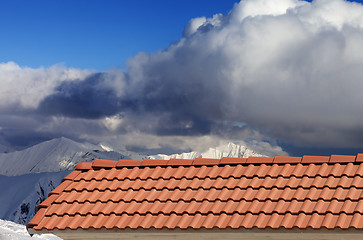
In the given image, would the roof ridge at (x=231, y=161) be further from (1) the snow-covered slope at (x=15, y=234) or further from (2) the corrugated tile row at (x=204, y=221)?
(1) the snow-covered slope at (x=15, y=234)

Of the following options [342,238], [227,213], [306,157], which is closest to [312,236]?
[342,238]

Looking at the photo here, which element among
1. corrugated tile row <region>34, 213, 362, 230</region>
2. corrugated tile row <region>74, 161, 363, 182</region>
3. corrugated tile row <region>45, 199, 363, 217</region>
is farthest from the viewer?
corrugated tile row <region>74, 161, 363, 182</region>

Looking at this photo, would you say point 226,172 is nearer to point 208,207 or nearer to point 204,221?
point 208,207

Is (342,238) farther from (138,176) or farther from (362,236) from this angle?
(138,176)

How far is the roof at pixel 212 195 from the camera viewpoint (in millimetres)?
11531

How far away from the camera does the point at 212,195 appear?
12719 millimetres

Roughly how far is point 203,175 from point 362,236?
410 cm

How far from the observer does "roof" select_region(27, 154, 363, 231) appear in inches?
454

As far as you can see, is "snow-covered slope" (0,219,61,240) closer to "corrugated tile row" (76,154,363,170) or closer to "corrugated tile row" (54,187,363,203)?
"corrugated tile row" (76,154,363,170)

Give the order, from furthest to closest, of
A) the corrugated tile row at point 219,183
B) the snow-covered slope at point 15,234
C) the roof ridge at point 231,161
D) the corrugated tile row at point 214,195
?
the snow-covered slope at point 15,234 < the roof ridge at point 231,161 < the corrugated tile row at point 219,183 < the corrugated tile row at point 214,195

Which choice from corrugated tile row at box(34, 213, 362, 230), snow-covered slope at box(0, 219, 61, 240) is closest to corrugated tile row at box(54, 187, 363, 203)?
corrugated tile row at box(34, 213, 362, 230)

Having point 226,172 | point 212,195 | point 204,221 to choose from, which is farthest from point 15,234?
point 204,221

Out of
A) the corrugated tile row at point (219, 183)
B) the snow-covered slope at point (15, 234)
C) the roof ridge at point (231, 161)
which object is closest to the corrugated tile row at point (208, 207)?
the corrugated tile row at point (219, 183)

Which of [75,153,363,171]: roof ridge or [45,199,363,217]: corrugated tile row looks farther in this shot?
[75,153,363,171]: roof ridge
